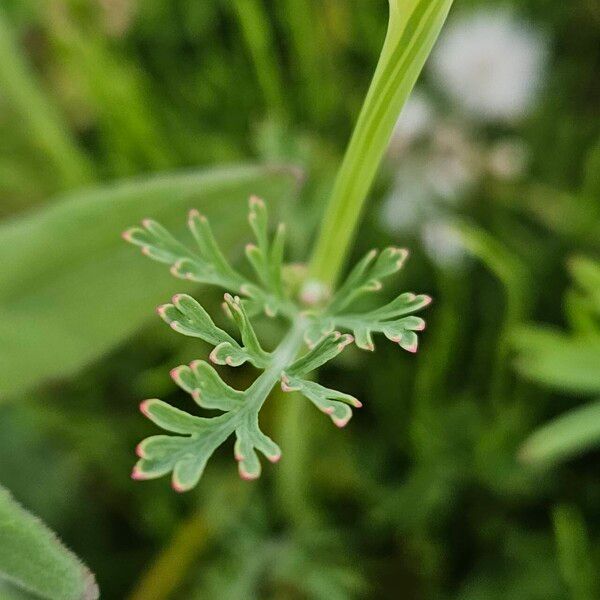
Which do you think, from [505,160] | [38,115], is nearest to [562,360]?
[505,160]

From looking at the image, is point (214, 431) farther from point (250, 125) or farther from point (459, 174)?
point (250, 125)

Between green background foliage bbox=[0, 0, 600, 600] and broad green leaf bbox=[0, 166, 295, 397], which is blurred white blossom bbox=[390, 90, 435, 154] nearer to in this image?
green background foliage bbox=[0, 0, 600, 600]

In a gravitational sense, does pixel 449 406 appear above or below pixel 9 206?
below

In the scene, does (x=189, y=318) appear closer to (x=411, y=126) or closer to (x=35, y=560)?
(x=35, y=560)

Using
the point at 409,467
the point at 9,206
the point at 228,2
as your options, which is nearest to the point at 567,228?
the point at 409,467

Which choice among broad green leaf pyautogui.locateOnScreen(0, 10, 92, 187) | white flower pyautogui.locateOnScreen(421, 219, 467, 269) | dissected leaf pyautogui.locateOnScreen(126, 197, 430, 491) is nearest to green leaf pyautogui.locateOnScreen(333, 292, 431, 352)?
dissected leaf pyautogui.locateOnScreen(126, 197, 430, 491)

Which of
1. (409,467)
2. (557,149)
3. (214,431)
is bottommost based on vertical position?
(409,467)
